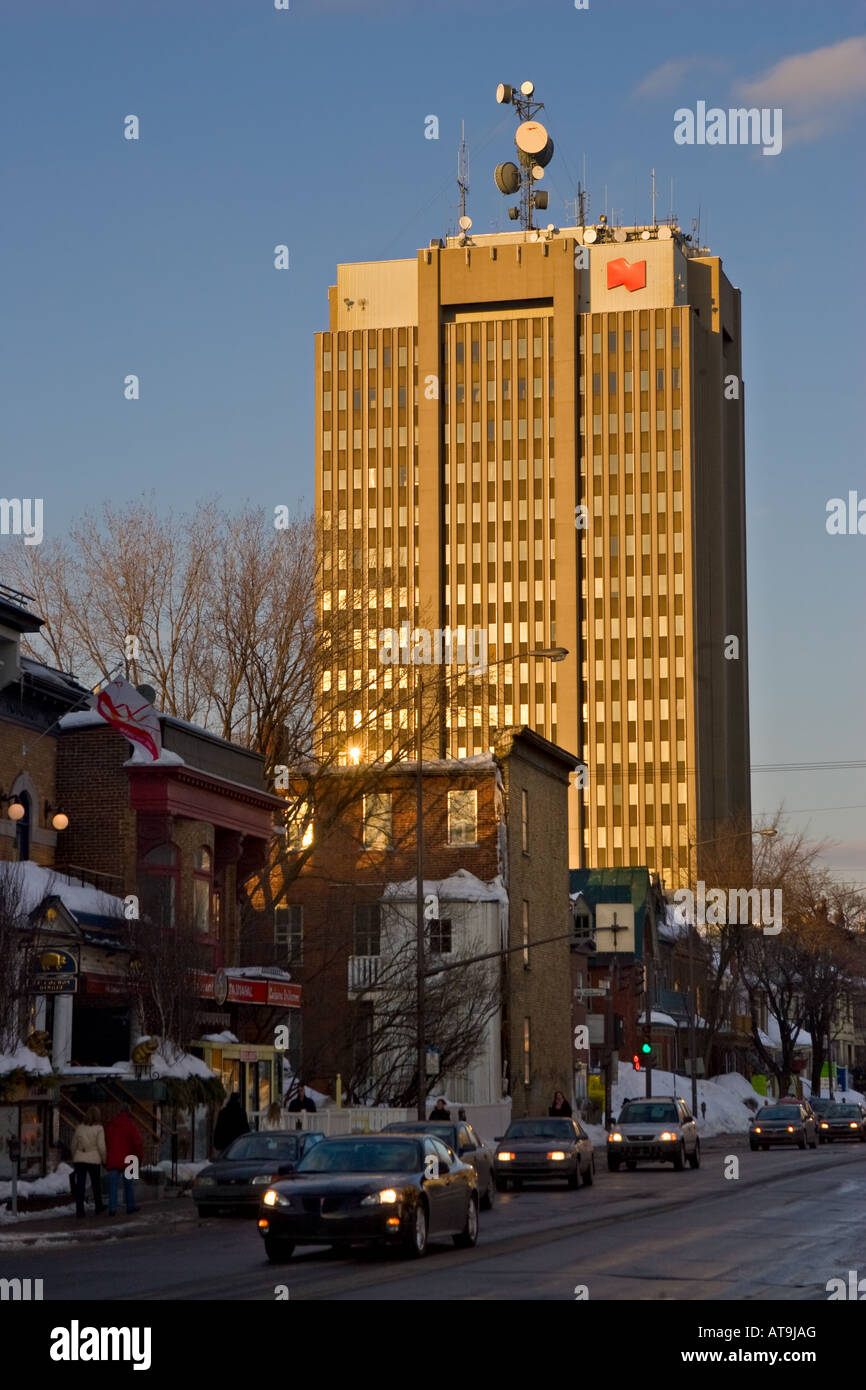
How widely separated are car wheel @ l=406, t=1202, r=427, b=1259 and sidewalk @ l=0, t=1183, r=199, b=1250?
593cm

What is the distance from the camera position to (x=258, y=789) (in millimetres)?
45844

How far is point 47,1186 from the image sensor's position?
30.7 m

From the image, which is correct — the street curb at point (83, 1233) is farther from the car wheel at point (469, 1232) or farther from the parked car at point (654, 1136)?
the parked car at point (654, 1136)

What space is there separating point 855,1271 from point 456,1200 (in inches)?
209

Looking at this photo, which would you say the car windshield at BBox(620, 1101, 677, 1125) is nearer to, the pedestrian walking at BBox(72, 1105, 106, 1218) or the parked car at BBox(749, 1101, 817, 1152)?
the parked car at BBox(749, 1101, 817, 1152)

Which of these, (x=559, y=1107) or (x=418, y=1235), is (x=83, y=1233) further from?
(x=559, y=1107)

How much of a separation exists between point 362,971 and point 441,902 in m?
3.07

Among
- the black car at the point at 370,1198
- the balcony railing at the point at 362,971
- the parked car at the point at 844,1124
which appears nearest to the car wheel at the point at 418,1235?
the black car at the point at 370,1198

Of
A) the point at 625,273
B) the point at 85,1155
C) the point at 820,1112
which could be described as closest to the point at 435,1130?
the point at 85,1155

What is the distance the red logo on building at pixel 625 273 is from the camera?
142 meters

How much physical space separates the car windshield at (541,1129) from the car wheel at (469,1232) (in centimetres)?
1442

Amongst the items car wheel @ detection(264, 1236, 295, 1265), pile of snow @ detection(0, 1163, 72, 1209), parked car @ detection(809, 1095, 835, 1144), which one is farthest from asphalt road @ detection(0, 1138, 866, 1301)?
parked car @ detection(809, 1095, 835, 1144)

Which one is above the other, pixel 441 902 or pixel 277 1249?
pixel 441 902

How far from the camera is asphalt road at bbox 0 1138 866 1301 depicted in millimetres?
16953
